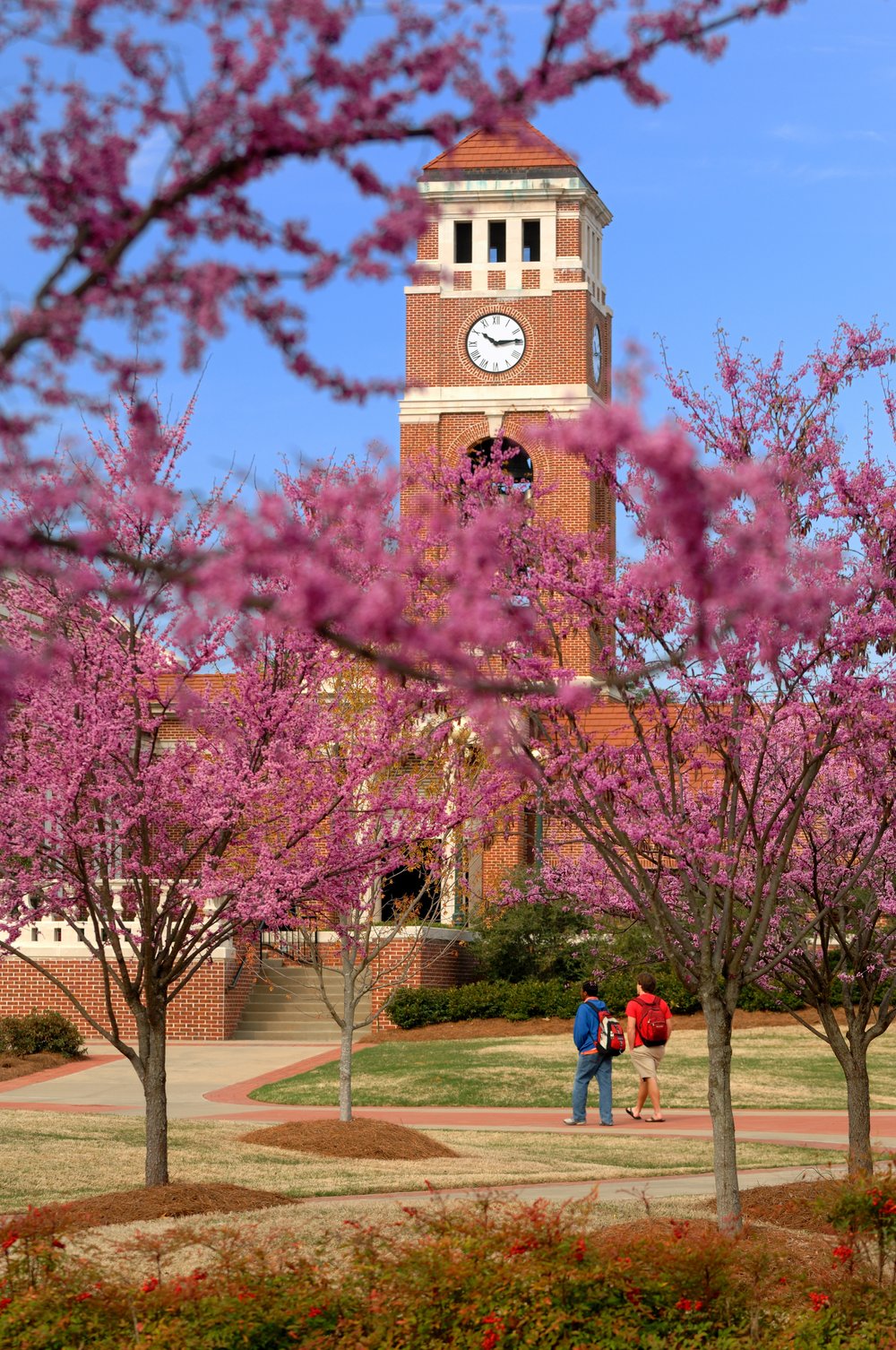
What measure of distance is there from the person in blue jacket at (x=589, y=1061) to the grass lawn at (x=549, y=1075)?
7.86ft

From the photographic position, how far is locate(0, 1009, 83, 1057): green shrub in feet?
89.5

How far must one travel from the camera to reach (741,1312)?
707 centimetres

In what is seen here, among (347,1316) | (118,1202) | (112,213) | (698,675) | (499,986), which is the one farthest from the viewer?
(499,986)

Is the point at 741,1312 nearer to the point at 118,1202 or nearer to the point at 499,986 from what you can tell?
the point at 118,1202

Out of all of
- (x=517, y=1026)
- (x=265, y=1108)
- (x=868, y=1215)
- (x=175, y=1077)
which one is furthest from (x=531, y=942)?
(x=868, y=1215)

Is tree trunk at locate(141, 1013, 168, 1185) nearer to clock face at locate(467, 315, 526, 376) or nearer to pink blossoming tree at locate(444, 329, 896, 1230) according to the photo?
pink blossoming tree at locate(444, 329, 896, 1230)

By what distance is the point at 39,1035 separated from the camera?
2742cm

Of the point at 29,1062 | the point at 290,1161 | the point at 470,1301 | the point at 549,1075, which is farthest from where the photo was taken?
the point at 29,1062

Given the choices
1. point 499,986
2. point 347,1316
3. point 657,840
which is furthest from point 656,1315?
point 499,986

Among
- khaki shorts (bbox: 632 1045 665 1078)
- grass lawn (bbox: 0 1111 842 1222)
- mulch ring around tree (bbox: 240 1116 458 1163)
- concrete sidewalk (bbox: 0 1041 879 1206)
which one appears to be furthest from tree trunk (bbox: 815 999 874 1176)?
khaki shorts (bbox: 632 1045 665 1078)

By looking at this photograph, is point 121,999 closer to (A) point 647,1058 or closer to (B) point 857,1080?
(A) point 647,1058

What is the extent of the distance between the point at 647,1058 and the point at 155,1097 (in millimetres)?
9519

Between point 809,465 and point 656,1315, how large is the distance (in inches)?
226

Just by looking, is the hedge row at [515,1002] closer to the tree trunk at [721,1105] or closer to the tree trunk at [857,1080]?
the tree trunk at [857,1080]
